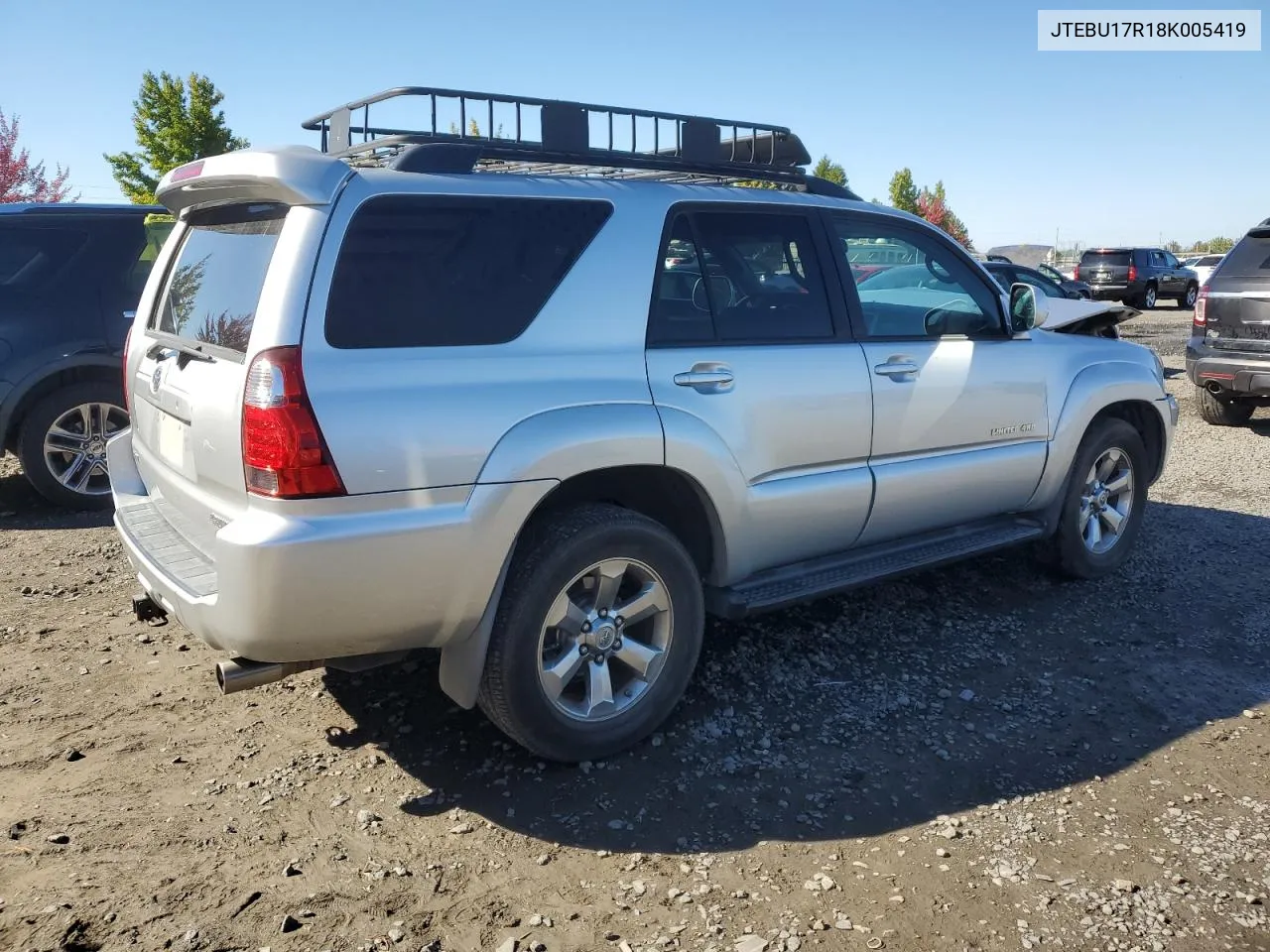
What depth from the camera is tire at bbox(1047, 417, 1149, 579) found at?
16.5 ft

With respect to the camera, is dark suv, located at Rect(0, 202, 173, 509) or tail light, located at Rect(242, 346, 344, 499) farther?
dark suv, located at Rect(0, 202, 173, 509)

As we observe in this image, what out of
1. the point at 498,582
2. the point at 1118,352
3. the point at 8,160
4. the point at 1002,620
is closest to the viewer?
the point at 498,582

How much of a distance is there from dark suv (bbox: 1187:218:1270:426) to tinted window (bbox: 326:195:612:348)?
24.2ft

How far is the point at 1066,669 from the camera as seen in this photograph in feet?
13.9

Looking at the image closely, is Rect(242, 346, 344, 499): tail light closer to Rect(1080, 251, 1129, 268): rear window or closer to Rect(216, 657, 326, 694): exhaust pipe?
Rect(216, 657, 326, 694): exhaust pipe

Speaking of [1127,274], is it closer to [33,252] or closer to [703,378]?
[33,252]

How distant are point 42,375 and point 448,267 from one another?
4613 mm

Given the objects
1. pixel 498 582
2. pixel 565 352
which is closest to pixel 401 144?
pixel 565 352

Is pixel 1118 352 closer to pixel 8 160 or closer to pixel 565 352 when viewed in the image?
pixel 565 352

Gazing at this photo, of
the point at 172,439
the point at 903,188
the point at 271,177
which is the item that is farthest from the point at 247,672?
the point at 903,188

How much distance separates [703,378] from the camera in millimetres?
3555

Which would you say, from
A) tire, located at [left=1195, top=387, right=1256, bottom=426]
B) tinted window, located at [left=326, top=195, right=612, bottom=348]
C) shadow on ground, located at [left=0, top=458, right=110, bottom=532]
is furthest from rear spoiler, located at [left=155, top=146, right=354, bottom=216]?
tire, located at [left=1195, top=387, right=1256, bottom=426]

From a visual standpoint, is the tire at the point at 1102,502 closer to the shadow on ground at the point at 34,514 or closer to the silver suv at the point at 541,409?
the silver suv at the point at 541,409

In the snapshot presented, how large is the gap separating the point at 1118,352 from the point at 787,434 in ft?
7.98
